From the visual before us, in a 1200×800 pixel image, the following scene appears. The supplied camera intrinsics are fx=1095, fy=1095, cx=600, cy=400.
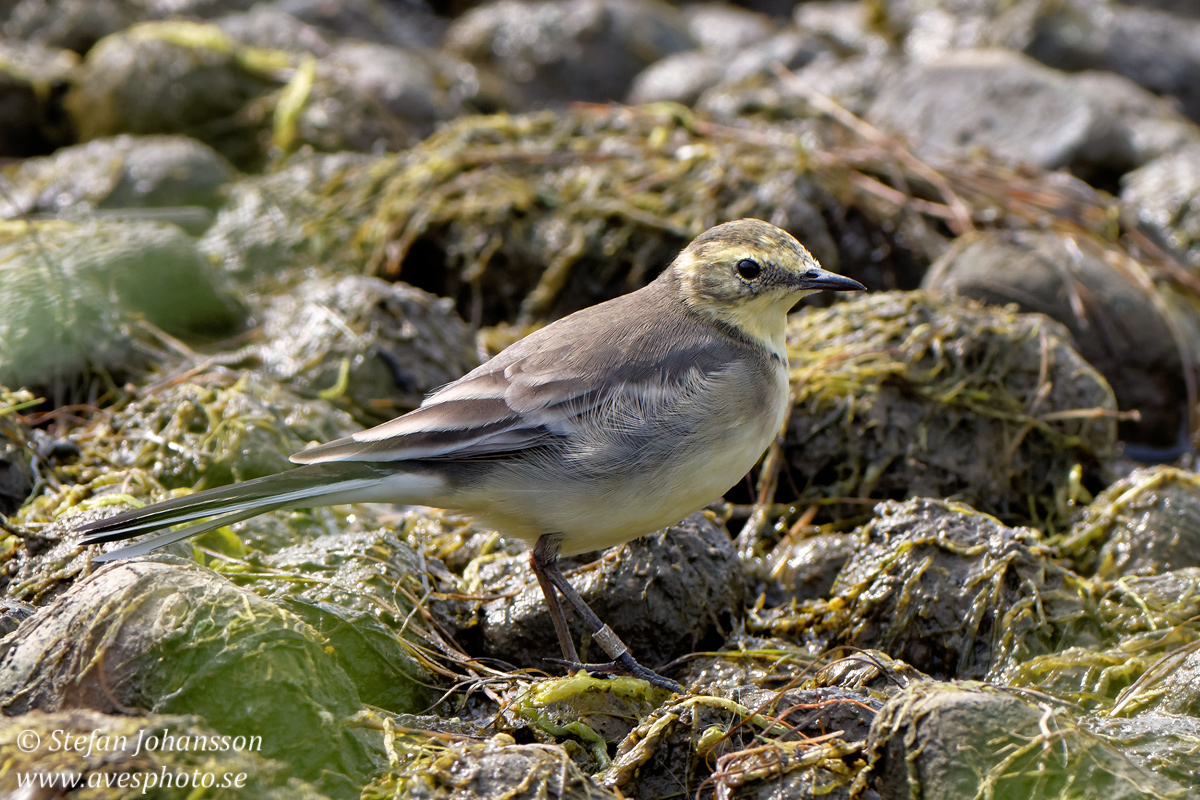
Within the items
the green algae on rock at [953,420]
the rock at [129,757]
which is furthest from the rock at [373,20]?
the rock at [129,757]

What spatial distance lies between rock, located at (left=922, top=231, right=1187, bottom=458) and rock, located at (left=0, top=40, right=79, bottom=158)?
32.9 feet

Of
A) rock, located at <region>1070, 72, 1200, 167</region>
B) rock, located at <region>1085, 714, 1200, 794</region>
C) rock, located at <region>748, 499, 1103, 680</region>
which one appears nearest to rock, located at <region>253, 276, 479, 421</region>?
rock, located at <region>748, 499, 1103, 680</region>

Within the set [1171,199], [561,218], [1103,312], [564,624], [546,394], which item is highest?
[546,394]

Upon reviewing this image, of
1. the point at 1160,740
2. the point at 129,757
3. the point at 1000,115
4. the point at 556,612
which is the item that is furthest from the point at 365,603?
the point at 1000,115

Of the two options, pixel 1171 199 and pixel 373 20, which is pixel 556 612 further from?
pixel 373 20

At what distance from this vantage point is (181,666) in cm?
364

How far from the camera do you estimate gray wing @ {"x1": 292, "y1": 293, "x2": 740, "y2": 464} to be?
15.4 ft

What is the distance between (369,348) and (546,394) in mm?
3018

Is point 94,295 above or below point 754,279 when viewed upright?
below

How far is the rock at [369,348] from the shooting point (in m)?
7.46

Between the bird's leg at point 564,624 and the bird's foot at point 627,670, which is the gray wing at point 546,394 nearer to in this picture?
the bird's leg at point 564,624

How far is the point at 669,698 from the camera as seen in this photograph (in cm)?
461

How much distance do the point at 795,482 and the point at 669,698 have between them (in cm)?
246

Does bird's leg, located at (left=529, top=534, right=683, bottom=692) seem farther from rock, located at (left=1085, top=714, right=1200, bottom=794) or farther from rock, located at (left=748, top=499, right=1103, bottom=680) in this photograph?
rock, located at (left=1085, top=714, right=1200, bottom=794)
